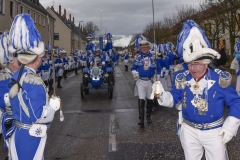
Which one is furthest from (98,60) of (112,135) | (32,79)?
(32,79)

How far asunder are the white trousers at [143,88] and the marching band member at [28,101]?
4677 mm

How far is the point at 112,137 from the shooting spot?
7098mm

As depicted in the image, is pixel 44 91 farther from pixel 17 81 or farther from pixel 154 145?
pixel 154 145

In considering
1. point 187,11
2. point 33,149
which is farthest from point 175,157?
point 187,11

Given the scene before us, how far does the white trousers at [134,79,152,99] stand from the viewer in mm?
8039

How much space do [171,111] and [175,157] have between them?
184 inches

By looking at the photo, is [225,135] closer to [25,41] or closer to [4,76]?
[25,41]

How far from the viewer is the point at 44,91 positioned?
345cm

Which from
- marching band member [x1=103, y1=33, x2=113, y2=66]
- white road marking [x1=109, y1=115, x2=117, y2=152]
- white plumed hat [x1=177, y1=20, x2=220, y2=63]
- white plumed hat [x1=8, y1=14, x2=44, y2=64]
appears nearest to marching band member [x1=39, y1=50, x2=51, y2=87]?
marching band member [x1=103, y1=33, x2=113, y2=66]

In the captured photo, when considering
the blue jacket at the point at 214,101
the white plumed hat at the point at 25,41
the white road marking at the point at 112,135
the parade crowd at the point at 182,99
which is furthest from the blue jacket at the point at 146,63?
the white plumed hat at the point at 25,41

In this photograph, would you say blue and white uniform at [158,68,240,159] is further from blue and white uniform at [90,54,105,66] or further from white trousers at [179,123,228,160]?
blue and white uniform at [90,54,105,66]

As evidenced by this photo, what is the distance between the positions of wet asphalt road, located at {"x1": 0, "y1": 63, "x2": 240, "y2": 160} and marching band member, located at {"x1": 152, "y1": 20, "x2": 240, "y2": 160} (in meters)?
2.08

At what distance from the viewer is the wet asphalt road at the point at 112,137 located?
5.88m

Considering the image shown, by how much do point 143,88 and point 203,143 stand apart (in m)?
4.48
